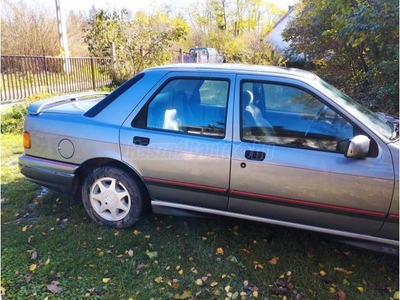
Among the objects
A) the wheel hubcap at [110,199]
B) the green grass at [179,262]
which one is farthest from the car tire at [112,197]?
the green grass at [179,262]

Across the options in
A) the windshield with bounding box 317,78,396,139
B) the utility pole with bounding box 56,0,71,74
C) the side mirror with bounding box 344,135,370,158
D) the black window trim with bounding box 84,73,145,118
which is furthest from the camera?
the utility pole with bounding box 56,0,71,74

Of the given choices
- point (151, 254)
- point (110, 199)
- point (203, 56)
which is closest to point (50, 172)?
point (110, 199)

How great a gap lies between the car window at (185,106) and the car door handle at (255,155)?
43 centimetres

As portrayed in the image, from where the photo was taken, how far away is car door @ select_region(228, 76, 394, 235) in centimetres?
246

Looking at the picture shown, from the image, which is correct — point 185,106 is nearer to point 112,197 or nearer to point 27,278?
point 112,197

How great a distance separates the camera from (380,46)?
258 inches

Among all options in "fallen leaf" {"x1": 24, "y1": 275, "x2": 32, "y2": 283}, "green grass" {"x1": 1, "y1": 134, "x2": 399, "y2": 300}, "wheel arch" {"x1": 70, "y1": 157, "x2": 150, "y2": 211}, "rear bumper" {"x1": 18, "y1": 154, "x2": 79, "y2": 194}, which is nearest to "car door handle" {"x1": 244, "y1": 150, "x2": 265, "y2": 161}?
"green grass" {"x1": 1, "y1": 134, "x2": 399, "y2": 300}

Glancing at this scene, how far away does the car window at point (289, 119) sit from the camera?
2586 millimetres

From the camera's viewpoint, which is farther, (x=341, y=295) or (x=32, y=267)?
(x=32, y=267)

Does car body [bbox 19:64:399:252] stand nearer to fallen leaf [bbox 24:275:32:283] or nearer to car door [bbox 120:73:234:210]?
car door [bbox 120:73:234:210]

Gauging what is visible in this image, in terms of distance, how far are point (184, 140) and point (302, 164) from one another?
40.6 inches

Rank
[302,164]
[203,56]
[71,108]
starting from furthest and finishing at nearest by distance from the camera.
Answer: [203,56], [71,108], [302,164]

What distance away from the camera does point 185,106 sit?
3027 millimetres

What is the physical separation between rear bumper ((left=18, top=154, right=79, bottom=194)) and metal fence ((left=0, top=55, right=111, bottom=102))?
20.8 ft
